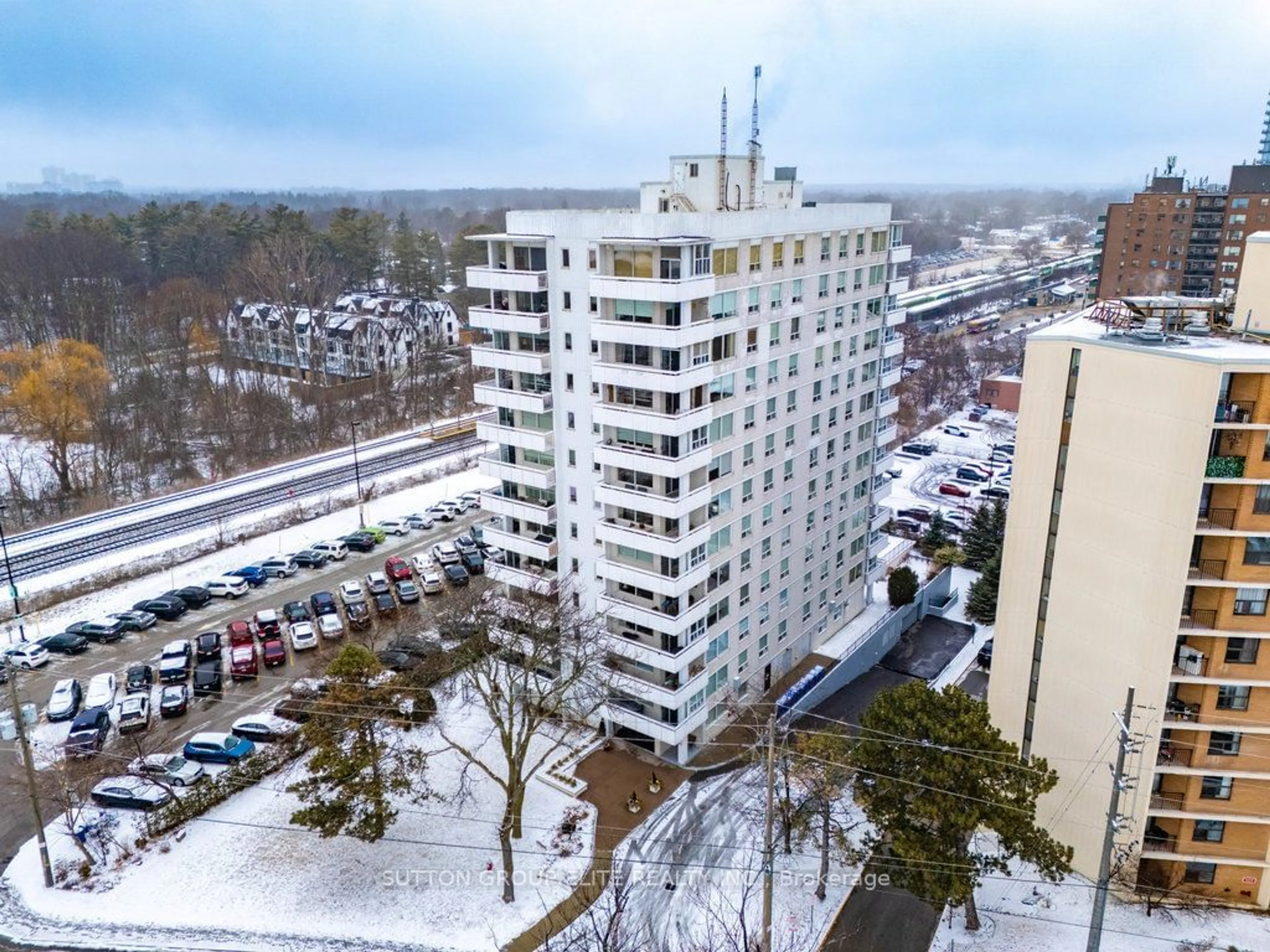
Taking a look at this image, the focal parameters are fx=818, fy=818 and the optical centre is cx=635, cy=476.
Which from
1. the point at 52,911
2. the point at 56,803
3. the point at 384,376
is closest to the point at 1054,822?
the point at 52,911

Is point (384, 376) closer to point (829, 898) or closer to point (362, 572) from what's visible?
point (362, 572)

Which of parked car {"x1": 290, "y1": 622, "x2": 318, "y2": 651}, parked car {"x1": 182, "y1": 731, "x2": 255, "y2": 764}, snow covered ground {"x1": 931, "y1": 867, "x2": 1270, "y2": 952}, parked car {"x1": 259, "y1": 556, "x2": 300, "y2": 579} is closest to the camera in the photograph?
snow covered ground {"x1": 931, "y1": 867, "x2": 1270, "y2": 952}

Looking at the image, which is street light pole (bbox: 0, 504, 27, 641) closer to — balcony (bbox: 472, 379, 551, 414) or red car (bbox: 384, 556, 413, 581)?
red car (bbox: 384, 556, 413, 581)

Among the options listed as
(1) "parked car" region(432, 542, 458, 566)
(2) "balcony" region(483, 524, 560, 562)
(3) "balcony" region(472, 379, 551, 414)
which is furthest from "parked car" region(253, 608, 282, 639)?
(3) "balcony" region(472, 379, 551, 414)

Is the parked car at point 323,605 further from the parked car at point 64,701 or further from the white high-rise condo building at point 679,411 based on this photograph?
the white high-rise condo building at point 679,411

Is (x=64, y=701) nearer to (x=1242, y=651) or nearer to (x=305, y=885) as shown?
(x=305, y=885)
